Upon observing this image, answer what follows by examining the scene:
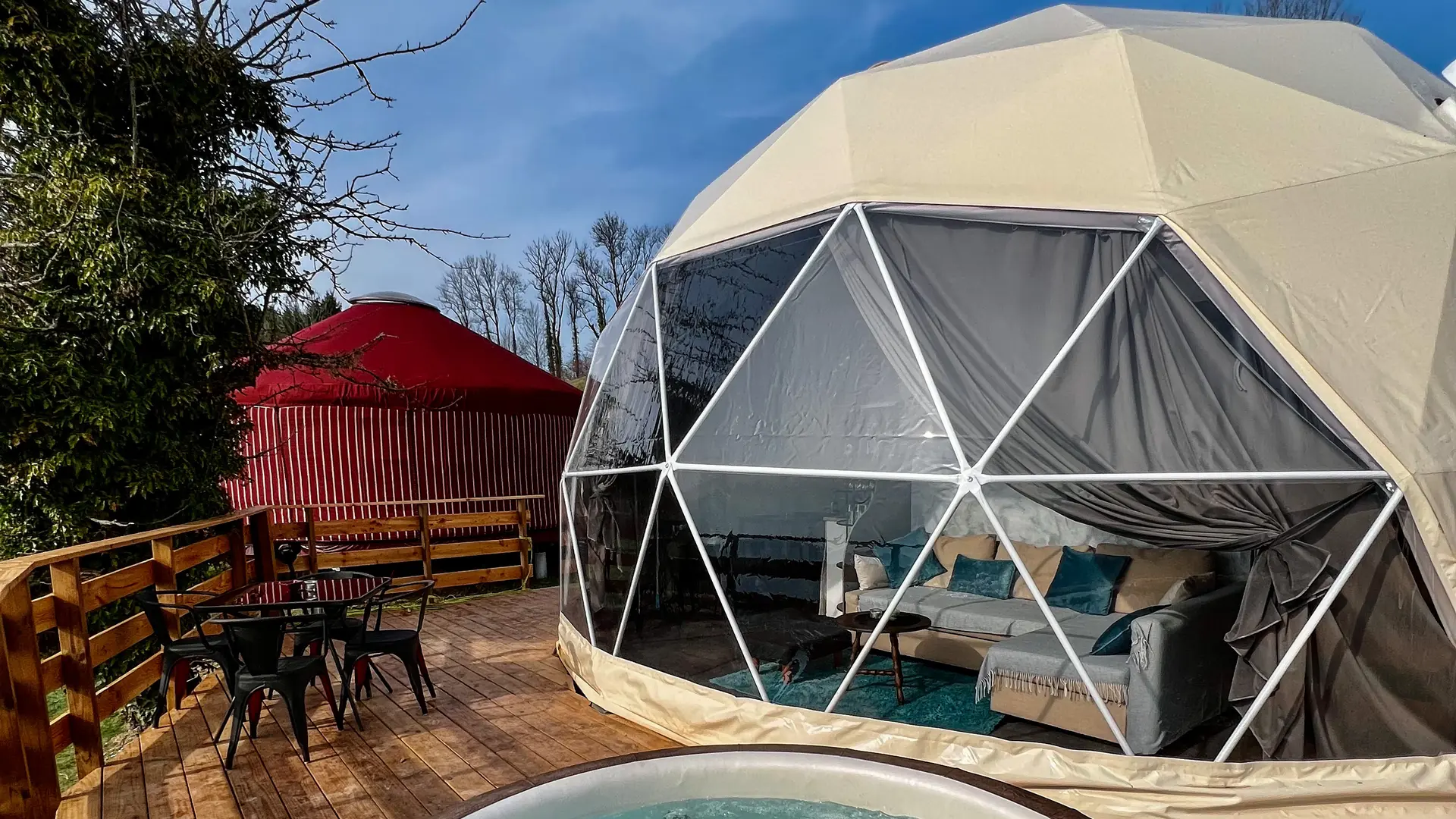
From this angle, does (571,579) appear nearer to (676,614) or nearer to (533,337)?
(676,614)

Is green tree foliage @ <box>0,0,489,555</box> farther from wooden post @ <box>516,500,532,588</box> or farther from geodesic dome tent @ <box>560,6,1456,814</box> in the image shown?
wooden post @ <box>516,500,532,588</box>

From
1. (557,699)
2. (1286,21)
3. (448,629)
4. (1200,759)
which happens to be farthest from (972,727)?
(448,629)

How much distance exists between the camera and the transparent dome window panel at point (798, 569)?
4.58 m

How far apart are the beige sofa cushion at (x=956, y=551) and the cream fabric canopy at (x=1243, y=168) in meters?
3.42

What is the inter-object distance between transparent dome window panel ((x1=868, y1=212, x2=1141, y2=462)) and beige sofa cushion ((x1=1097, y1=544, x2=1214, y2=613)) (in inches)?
95.8

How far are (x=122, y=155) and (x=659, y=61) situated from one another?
633cm

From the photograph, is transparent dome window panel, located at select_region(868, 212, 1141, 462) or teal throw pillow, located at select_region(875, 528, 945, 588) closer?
transparent dome window panel, located at select_region(868, 212, 1141, 462)

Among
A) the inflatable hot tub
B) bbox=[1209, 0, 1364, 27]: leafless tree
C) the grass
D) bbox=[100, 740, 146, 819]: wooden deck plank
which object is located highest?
bbox=[1209, 0, 1364, 27]: leafless tree

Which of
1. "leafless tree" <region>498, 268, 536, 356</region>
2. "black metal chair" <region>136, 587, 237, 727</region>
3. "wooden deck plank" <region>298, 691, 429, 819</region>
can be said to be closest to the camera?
"wooden deck plank" <region>298, 691, 429, 819</region>

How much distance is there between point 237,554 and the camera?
676cm

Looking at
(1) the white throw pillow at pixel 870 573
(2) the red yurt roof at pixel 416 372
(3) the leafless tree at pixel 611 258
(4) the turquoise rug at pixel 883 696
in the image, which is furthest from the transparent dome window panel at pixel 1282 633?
(3) the leafless tree at pixel 611 258

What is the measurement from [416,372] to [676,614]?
8429 mm

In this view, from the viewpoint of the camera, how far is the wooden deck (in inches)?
151

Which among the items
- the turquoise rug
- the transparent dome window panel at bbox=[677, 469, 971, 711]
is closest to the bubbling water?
the turquoise rug
